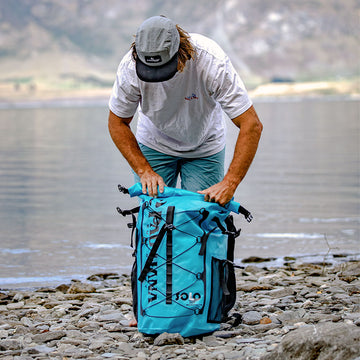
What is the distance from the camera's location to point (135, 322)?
491 centimetres

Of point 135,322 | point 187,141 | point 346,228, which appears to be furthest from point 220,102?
point 346,228

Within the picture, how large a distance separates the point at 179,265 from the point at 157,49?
1.39m

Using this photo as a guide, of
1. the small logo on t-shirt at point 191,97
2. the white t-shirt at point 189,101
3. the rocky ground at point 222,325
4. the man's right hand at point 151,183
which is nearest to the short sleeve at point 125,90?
the white t-shirt at point 189,101

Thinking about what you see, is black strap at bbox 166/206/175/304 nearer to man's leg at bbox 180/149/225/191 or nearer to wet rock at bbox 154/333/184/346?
wet rock at bbox 154/333/184/346

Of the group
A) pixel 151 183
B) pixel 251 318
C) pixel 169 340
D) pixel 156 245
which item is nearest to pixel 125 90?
pixel 151 183

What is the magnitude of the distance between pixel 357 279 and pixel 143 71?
3.15m

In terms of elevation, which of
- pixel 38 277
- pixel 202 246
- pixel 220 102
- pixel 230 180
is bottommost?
pixel 38 277

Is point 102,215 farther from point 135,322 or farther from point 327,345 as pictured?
point 327,345

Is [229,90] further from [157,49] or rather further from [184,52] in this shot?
[157,49]

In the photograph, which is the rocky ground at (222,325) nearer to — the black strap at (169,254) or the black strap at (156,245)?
the black strap at (169,254)

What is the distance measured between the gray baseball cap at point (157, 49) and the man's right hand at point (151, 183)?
27.9 inches

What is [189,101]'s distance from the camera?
15.3 feet

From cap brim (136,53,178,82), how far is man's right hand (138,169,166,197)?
2.33ft

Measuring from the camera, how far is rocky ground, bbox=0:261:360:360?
3742mm
